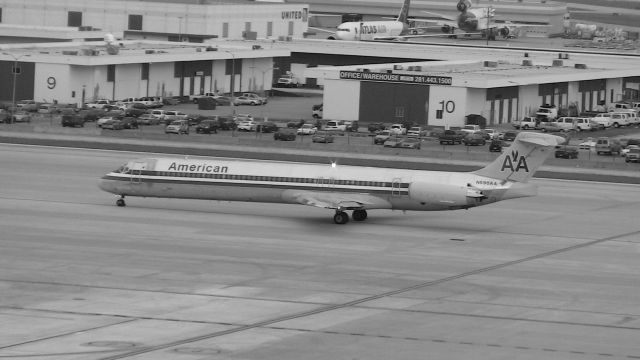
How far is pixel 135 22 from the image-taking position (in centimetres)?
18388

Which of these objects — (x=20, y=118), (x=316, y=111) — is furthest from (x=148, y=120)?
(x=316, y=111)

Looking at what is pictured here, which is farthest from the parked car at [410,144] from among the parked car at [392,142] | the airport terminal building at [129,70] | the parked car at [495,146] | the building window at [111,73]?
the building window at [111,73]

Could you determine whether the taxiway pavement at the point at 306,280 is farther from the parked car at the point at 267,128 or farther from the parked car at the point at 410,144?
the parked car at the point at 267,128

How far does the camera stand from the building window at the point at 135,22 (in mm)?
183750

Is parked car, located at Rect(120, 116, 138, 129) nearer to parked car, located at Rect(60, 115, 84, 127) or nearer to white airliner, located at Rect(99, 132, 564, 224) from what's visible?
parked car, located at Rect(60, 115, 84, 127)

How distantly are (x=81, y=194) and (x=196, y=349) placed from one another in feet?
125

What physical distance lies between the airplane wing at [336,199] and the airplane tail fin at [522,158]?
236 inches

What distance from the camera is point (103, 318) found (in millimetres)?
50875

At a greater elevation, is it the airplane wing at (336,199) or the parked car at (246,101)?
the parked car at (246,101)

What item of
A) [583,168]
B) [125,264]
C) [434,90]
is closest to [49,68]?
[434,90]

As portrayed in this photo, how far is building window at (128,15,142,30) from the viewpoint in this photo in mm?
183750

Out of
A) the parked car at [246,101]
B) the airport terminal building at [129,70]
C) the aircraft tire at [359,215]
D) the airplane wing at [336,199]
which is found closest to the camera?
the airplane wing at [336,199]

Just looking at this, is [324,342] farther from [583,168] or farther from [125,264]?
[583,168]

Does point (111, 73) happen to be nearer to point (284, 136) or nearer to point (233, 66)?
point (233, 66)
